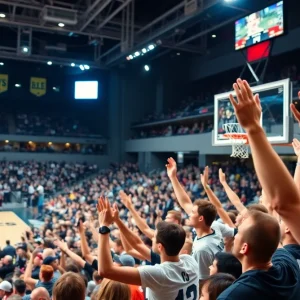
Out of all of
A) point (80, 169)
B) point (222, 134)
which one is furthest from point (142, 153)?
point (222, 134)

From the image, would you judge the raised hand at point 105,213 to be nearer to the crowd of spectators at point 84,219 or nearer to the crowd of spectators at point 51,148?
the crowd of spectators at point 84,219

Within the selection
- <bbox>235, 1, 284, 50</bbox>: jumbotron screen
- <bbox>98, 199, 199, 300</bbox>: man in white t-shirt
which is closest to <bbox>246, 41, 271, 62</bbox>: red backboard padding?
<bbox>235, 1, 284, 50</bbox>: jumbotron screen

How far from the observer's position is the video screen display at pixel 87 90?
2564 cm

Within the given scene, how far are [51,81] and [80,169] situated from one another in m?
6.40

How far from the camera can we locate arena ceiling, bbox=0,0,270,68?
15102 mm

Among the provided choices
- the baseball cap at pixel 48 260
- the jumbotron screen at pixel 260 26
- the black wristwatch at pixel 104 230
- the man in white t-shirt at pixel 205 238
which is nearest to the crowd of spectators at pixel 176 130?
the jumbotron screen at pixel 260 26

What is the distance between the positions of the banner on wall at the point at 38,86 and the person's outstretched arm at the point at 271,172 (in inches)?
1005

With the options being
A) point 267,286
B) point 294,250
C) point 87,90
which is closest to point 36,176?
point 87,90

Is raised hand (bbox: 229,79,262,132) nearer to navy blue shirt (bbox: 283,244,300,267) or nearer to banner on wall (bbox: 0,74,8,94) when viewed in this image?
navy blue shirt (bbox: 283,244,300,267)

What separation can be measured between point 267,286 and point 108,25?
738 inches

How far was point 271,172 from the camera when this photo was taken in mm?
1438

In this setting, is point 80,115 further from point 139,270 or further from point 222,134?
point 139,270

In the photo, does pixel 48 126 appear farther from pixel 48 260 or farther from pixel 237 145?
pixel 48 260

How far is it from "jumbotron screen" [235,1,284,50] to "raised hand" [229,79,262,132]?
30.5 ft
